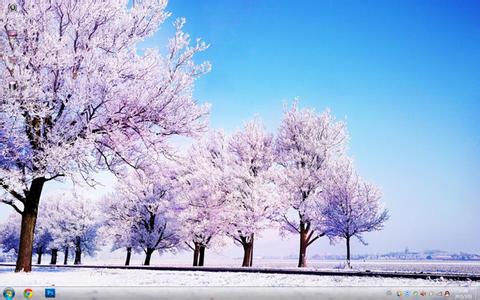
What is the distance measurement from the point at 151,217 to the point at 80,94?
737 inches

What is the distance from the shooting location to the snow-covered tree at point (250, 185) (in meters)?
21.7

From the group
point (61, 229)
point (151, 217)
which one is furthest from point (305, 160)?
point (61, 229)

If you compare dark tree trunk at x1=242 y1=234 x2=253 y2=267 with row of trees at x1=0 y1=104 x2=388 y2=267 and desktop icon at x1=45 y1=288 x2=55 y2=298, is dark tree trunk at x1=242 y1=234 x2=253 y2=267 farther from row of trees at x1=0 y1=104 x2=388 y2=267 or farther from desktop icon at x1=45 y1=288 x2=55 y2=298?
desktop icon at x1=45 y1=288 x2=55 y2=298

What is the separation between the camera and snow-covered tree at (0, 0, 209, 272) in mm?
8023

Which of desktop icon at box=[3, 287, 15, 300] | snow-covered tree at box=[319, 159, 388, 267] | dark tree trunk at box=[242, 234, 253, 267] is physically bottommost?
dark tree trunk at box=[242, 234, 253, 267]

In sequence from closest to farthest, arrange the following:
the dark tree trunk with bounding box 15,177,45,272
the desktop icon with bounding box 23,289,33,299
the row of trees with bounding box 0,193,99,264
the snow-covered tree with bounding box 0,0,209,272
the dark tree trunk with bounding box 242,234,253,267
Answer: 1. the desktop icon with bounding box 23,289,33,299
2. the snow-covered tree with bounding box 0,0,209,272
3. the dark tree trunk with bounding box 15,177,45,272
4. the row of trees with bounding box 0,193,99,264
5. the dark tree trunk with bounding box 242,234,253,267

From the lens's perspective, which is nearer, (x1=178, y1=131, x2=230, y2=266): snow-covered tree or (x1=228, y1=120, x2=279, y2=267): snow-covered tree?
(x1=228, y1=120, x2=279, y2=267): snow-covered tree

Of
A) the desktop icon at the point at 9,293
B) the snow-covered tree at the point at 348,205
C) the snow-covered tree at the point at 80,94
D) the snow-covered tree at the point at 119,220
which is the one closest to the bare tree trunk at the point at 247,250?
the snow-covered tree at the point at 348,205

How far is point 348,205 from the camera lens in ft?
73.8

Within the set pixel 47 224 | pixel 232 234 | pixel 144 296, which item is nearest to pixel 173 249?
pixel 232 234

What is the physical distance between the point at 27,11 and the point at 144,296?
841cm

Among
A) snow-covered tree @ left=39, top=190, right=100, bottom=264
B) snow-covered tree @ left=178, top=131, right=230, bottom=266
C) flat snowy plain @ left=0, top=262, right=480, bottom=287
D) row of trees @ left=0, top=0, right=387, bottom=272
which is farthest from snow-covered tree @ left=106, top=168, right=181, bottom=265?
flat snowy plain @ left=0, top=262, right=480, bottom=287

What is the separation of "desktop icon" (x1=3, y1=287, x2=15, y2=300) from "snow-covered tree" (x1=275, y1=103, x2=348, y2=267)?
19684 mm

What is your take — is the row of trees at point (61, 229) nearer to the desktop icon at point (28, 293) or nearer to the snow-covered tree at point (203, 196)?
the snow-covered tree at point (203, 196)
